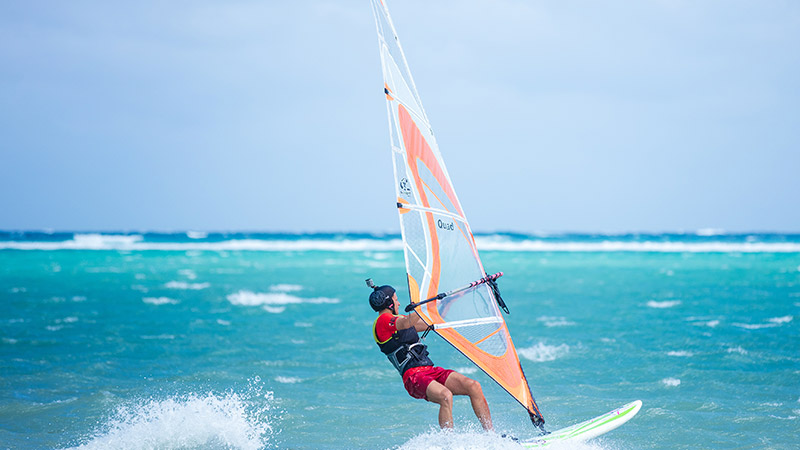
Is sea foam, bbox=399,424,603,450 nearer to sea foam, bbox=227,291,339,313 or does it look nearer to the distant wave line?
sea foam, bbox=227,291,339,313

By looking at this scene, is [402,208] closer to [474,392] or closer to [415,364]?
[415,364]

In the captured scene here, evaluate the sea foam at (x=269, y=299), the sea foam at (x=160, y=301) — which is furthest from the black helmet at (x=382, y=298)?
the sea foam at (x=160, y=301)

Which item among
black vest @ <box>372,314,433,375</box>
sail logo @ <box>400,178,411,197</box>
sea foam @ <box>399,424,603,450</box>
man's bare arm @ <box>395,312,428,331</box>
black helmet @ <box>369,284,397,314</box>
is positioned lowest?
sea foam @ <box>399,424,603,450</box>

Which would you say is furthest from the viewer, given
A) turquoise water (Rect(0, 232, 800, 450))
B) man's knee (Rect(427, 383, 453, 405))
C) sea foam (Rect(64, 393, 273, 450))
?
turquoise water (Rect(0, 232, 800, 450))

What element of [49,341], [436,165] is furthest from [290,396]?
[49,341]

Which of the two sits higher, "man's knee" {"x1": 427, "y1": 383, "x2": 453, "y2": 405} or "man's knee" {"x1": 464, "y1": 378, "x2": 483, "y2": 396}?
"man's knee" {"x1": 464, "y1": 378, "x2": 483, "y2": 396}

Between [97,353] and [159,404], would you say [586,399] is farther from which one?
[97,353]

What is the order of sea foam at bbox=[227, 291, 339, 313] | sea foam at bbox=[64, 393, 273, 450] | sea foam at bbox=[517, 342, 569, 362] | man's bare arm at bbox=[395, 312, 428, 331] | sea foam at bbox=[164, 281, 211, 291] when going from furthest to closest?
sea foam at bbox=[164, 281, 211, 291], sea foam at bbox=[227, 291, 339, 313], sea foam at bbox=[517, 342, 569, 362], sea foam at bbox=[64, 393, 273, 450], man's bare arm at bbox=[395, 312, 428, 331]

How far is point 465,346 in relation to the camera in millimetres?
5648

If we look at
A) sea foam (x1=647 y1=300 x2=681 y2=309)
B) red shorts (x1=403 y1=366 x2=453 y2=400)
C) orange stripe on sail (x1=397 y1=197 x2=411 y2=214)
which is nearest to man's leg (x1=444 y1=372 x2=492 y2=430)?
red shorts (x1=403 y1=366 x2=453 y2=400)

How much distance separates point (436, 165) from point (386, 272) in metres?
19.6

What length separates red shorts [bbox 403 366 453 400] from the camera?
17.3 feet

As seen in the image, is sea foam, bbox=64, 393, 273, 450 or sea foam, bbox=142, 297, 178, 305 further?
sea foam, bbox=142, 297, 178, 305

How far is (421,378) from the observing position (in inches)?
208
